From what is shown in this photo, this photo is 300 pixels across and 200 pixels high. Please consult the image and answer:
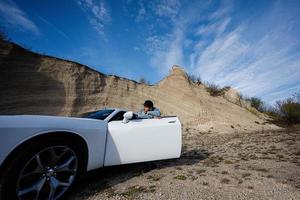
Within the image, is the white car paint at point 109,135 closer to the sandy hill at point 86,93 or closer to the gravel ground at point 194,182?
the gravel ground at point 194,182

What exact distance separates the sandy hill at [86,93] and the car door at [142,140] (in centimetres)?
836

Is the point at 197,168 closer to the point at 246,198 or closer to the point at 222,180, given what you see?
the point at 222,180

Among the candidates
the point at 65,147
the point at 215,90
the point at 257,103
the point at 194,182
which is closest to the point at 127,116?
the point at 65,147

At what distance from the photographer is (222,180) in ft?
11.0

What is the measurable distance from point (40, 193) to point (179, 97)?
54.2 ft

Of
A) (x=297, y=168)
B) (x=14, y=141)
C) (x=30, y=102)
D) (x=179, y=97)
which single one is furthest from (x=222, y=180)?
(x=179, y=97)

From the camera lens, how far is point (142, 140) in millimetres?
3447

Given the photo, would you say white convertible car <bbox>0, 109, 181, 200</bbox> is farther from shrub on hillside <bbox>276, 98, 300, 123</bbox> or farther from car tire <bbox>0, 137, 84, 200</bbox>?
shrub on hillside <bbox>276, 98, 300, 123</bbox>

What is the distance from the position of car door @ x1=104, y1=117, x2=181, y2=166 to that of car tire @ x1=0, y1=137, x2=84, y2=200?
0.62 meters

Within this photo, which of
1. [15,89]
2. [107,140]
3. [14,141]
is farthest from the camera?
[15,89]

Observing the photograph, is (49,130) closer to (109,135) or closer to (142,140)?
(109,135)

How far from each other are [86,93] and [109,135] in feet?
33.1

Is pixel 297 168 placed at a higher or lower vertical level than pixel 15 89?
lower

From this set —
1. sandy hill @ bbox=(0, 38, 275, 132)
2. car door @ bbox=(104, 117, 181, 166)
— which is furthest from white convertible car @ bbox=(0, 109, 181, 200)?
sandy hill @ bbox=(0, 38, 275, 132)
